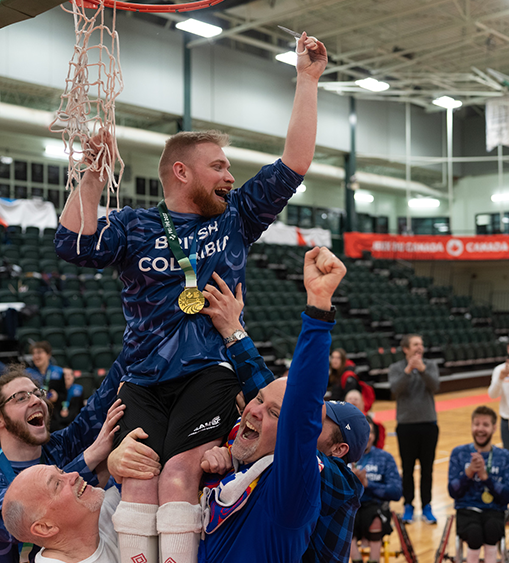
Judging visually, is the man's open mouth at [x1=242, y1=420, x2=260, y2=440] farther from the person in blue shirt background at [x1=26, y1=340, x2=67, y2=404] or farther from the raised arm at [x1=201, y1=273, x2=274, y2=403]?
the person in blue shirt background at [x1=26, y1=340, x2=67, y2=404]

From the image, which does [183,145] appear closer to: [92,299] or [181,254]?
[181,254]

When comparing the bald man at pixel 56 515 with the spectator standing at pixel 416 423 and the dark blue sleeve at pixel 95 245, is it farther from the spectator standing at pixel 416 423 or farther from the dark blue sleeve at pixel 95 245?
the spectator standing at pixel 416 423

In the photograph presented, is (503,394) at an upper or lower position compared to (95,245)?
lower

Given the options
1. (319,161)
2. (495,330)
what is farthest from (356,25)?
(495,330)

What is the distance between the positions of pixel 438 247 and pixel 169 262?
19050 mm

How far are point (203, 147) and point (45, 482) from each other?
1.14 m

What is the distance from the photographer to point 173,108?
1502 centimetres

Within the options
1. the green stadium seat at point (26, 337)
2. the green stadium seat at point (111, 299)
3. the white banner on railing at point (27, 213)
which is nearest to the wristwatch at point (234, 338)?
the green stadium seat at point (26, 337)

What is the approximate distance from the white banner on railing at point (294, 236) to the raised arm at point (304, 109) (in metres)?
15.1

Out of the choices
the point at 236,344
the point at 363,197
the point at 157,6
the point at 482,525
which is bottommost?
the point at 482,525

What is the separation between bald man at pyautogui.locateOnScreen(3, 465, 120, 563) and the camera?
1794 mm

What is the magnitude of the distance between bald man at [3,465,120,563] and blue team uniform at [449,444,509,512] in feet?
10.8

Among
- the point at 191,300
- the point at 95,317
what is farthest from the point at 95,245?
the point at 95,317

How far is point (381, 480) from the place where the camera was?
15.0ft
